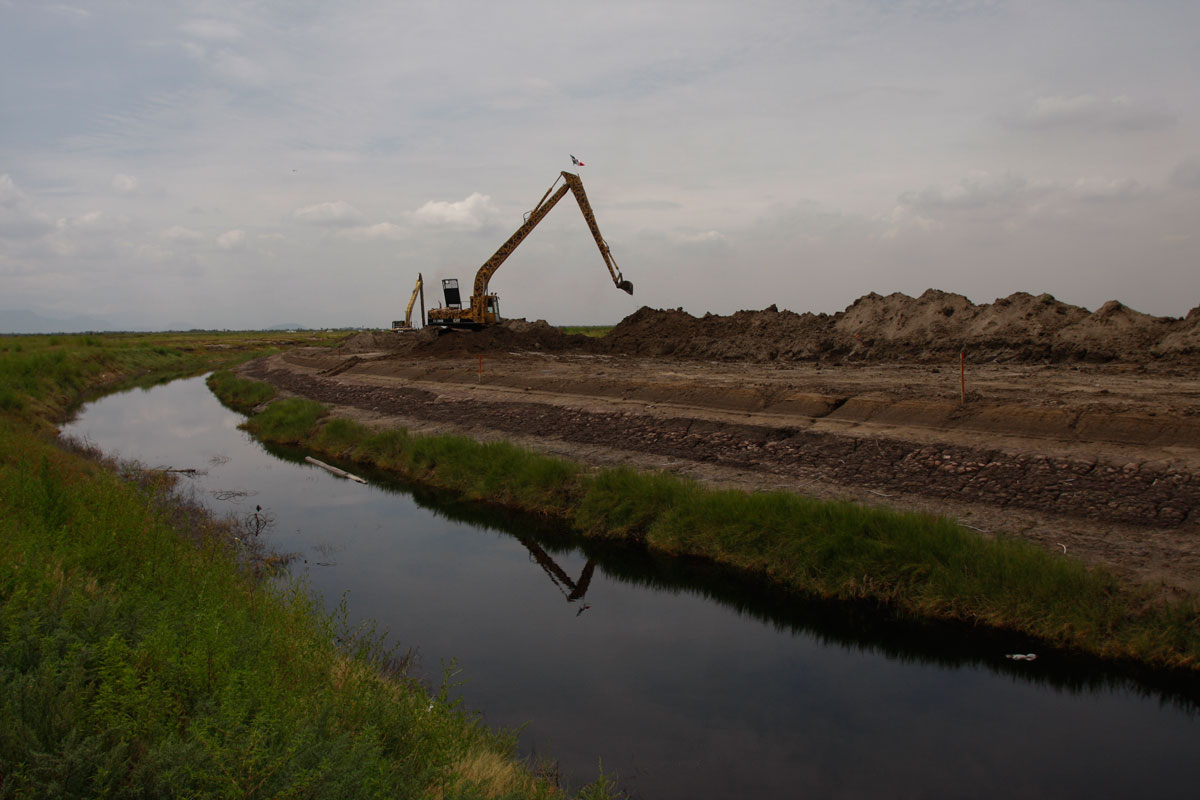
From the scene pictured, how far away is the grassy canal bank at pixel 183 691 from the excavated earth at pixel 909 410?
7.34 meters

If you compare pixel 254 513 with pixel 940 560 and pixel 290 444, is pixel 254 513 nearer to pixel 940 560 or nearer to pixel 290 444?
pixel 290 444

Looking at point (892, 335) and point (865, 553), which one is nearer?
point (865, 553)

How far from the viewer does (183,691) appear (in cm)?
446

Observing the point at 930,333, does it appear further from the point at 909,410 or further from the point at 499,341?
the point at 499,341

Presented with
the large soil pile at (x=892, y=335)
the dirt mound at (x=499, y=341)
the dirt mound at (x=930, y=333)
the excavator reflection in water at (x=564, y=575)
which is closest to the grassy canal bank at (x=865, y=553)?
the excavator reflection in water at (x=564, y=575)

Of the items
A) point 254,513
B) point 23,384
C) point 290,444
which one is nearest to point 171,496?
point 254,513

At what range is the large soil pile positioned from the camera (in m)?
20.6

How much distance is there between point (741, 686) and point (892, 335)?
2055 cm

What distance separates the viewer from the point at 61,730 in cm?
385

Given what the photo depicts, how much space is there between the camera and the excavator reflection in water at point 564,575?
418 inches

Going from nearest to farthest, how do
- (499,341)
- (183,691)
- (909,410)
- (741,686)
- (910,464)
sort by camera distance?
(183,691), (741,686), (910,464), (909,410), (499,341)

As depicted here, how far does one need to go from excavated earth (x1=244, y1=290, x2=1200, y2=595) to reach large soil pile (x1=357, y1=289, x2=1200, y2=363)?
8 cm

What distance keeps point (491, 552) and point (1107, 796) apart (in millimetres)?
8854

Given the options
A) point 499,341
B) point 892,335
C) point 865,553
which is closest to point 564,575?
point 865,553
